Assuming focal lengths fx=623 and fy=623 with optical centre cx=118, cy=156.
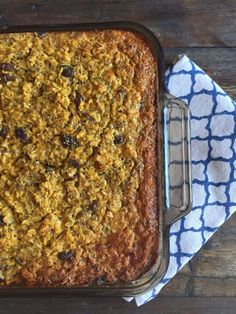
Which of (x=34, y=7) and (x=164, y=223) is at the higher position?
(x=34, y=7)

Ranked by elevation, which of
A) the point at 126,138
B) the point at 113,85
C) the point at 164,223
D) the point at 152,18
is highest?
the point at 152,18

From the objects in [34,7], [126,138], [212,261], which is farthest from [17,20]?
[212,261]

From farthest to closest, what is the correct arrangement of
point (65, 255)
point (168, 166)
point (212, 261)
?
point (212, 261), point (168, 166), point (65, 255)

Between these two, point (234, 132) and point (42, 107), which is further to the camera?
point (234, 132)

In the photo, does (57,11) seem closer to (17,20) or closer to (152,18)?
(17,20)

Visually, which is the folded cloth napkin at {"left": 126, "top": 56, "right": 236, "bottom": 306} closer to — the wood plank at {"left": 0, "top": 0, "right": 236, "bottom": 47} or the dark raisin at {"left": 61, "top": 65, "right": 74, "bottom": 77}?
the wood plank at {"left": 0, "top": 0, "right": 236, "bottom": 47}

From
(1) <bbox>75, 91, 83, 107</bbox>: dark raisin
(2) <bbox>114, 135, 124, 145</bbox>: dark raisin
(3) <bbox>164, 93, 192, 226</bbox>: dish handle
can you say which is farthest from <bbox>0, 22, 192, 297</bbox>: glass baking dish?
(1) <bbox>75, 91, 83, 107</bbox>: dark raisin

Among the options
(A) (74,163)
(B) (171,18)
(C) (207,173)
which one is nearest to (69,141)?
(A) (74,163)
